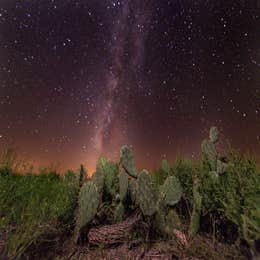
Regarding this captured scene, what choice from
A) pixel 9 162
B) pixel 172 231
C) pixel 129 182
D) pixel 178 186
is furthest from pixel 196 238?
pixel 9 162

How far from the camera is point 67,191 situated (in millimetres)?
3506

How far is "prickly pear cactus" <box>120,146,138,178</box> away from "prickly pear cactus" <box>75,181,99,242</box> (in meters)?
0.78

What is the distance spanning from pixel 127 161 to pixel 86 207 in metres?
1.06

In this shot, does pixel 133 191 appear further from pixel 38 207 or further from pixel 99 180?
pixel 38 207

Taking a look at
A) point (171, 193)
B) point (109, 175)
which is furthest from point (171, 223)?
point (109, 175)

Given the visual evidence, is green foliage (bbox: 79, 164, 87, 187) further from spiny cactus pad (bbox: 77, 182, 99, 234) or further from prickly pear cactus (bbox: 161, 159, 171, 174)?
prickly pear cactus (bbox: 161, 159, 171, 174)

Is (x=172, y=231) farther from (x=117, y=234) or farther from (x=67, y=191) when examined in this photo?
(x=67, y=191)

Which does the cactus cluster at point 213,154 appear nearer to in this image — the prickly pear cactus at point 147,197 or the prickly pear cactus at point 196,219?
the prickly pear cactus at point 196,219

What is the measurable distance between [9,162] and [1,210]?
86cm

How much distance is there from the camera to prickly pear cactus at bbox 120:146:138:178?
153 inches

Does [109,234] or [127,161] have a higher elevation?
[127,161]

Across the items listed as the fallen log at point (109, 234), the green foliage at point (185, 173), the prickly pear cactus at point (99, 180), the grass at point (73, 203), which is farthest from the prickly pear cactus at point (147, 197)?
the green foliage at point (185, 173)

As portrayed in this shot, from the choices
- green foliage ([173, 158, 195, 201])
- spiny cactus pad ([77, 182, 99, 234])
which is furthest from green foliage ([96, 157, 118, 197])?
green foliage ([173, 158, 195, 201])

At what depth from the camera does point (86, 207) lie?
3.08 m
